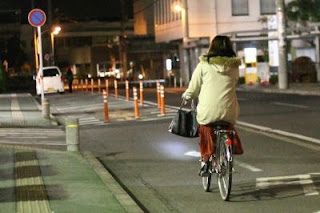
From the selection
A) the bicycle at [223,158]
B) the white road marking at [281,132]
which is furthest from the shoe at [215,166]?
the white road marking at [281,132]

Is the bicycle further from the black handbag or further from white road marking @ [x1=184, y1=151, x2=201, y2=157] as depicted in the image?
white road marking @ [x1=184, y1=151, x2=201, y2=157]

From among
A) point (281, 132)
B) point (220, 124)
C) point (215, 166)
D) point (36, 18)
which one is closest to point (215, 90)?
point (220, 124)

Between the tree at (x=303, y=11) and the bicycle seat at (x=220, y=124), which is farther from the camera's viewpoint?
the tree at (x=303, y=11)

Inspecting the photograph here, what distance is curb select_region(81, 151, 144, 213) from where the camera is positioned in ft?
24.3

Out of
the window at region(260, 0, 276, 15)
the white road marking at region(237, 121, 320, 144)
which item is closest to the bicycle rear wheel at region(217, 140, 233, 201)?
the white road marking at region(237, 121, 320, 144)

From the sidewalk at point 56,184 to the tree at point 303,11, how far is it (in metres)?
33.6

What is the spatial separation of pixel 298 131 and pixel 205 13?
4051 centimetres

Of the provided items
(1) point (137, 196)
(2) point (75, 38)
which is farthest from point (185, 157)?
(2) point (75, 38)

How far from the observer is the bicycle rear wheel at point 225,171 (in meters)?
7.77

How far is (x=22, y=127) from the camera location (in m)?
19.3

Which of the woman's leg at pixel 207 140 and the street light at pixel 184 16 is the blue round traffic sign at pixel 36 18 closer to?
the woman's leg at pixel 207 140

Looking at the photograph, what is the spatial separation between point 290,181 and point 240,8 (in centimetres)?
4780

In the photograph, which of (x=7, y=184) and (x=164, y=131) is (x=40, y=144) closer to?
(x=164, y=131)

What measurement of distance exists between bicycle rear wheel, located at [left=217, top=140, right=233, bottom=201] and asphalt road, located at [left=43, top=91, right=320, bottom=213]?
0.44ft
